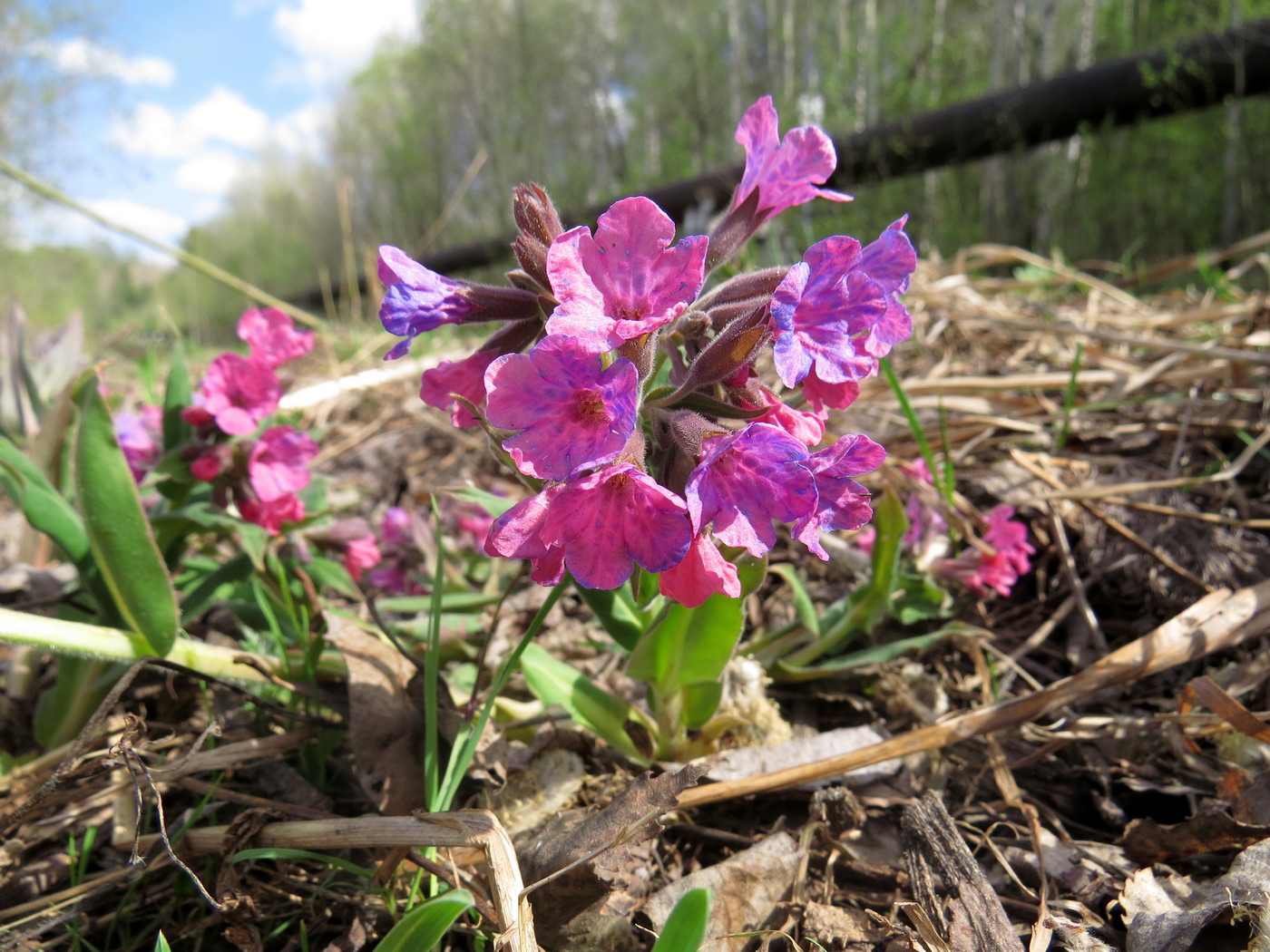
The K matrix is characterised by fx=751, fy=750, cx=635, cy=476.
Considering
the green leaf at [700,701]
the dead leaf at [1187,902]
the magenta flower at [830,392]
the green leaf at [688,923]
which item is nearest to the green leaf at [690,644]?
the green leaf at [700,701]

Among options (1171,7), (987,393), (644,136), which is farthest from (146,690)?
(644,136)

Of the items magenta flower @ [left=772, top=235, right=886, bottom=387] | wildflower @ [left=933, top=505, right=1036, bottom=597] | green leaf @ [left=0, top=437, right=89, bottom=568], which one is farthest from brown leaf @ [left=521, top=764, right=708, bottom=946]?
green leaf @ [left=0, top=437, right=89, bottom=568]

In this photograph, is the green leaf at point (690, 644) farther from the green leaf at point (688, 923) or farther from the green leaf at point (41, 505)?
the green leaf at point (41, 505)

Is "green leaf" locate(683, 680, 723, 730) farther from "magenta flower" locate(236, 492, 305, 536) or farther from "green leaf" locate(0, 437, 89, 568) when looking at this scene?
"green leaf" locate(0, 437, 89, 568)

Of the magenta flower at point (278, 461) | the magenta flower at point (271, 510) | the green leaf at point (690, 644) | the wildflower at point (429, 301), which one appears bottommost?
the green leaf at point (690, 644)

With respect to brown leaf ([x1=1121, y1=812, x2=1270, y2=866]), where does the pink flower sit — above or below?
above

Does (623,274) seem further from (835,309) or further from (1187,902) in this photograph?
(1187,902)

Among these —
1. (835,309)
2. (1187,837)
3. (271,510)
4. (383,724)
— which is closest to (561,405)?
(835,309)
